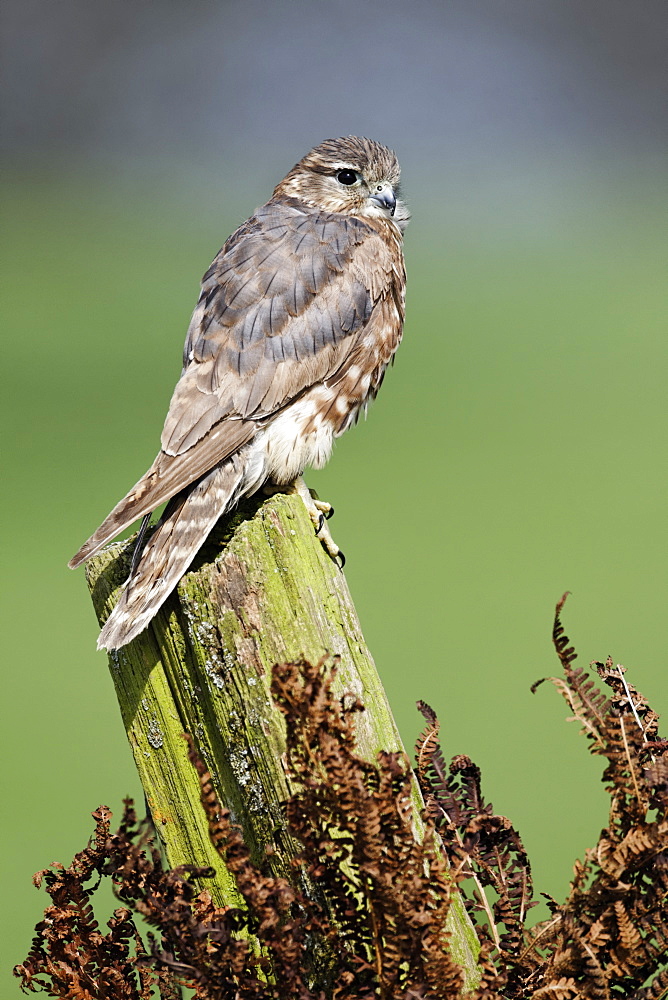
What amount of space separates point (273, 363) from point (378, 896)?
1.73 m

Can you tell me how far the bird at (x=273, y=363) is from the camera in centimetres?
241

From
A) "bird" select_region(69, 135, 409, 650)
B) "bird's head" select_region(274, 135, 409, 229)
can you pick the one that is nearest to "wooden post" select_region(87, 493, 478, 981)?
"bird" select_region(69, 135, 409, 650)

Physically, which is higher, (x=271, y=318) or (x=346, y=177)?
(x=346, y=177)

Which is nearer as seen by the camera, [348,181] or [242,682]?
[242,682]

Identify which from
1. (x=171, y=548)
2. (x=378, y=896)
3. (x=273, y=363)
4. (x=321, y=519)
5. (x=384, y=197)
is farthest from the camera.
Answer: (x=384, y=197)

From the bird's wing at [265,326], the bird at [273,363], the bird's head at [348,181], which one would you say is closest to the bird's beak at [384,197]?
the bird's head at [348,181]

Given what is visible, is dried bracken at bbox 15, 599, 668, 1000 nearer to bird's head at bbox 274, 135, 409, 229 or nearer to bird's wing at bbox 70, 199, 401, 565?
bird's wing at bbox 70, 199, 401, 565

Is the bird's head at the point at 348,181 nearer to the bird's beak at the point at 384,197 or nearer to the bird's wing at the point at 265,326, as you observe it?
the bird's beak at the point at 384,197

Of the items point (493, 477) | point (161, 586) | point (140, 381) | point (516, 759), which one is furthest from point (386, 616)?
point (140, 381)

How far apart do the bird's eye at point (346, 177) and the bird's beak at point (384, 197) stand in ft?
0.29

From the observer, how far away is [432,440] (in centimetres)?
1431

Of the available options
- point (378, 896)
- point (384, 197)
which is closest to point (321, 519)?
point (378, 896)

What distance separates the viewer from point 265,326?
2.83 metres

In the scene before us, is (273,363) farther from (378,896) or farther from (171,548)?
(378,896)
